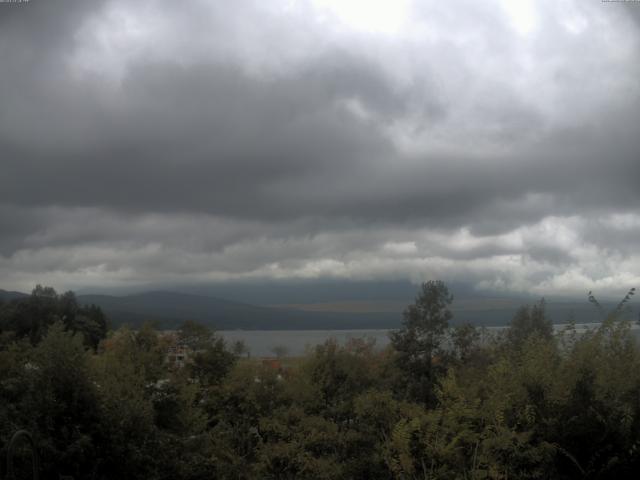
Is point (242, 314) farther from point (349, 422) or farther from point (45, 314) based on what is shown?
point (349, 422)

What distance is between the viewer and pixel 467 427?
10.1m

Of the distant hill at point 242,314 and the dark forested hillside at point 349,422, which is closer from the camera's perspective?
the dark forested hillside at point 349,422

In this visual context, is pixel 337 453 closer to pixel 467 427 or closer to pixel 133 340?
pixel 467 427

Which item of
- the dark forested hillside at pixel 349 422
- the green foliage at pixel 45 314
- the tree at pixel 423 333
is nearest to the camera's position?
the dark forested hillside at pixel 349 422

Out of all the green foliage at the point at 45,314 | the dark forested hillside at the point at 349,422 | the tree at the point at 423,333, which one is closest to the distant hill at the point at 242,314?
the green foliage at the point at 45,314

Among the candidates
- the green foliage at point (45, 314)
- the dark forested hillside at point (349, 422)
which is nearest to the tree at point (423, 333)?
the dark forested hillside at point (349, 422)

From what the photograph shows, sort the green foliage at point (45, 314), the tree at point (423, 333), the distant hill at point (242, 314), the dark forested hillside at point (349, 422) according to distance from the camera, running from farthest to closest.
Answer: the distant hill at point (242, 314)
the green foliage at point (45, 314)
the tree at point (423, 333)
the dark forested hillside at point (349, 422)

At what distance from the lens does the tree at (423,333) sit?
19828 millimetres

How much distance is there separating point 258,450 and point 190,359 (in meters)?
4.95

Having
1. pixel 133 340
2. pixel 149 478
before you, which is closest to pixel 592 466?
pixel 149 478

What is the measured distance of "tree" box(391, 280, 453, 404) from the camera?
19.8 metres

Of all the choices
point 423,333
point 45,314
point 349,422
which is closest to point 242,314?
point 45,314

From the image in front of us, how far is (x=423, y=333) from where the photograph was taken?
66.8ft

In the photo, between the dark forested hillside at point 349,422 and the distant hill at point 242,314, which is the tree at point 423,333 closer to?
the dark forested hillside at point 349,422
